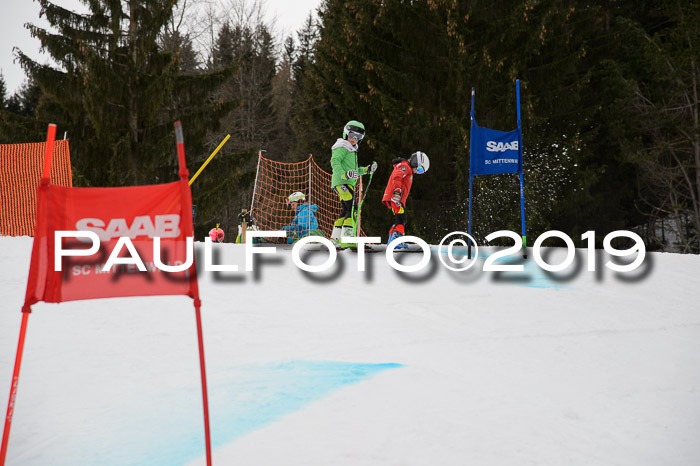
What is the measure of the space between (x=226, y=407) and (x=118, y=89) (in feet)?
56.6

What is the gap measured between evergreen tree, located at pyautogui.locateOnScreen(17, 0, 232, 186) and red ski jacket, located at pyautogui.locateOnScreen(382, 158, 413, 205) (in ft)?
34.1

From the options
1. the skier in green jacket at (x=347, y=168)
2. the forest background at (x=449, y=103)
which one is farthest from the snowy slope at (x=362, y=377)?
the forest background at (x=449, y=103)

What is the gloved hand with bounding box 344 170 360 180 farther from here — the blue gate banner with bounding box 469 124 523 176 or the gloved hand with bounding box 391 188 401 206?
the blue gate banner with bounding box 469 124 523 176

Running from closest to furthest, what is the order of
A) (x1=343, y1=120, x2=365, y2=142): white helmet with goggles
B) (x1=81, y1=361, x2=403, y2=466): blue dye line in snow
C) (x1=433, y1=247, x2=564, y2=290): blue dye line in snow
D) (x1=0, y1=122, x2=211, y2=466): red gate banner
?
(x1=0, y1=122, x2=211, y2=466): red gate banner < (x1=81, y1=361, x2=403, y2=466): blue dye line in snow < (x1=433, y1=247, x2=564, y2=290): blue dye line in snow < (x1=343, y1=120, x2=365, y2=142): white helmet with goggles

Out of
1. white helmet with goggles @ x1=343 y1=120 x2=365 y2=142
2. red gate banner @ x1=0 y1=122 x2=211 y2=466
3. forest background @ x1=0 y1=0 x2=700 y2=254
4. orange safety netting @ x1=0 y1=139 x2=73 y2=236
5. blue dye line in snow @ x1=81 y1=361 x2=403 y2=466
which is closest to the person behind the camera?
red gate banner @ x1=0 y1=122 x2=211 y2=466

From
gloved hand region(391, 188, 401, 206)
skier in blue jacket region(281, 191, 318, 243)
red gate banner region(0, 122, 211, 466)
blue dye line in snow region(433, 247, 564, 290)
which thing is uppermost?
gloved hand region(391, 188, 401, 206)

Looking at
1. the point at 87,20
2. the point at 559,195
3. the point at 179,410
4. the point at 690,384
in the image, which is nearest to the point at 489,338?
the point at 690,384

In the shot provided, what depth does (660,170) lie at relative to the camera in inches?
760

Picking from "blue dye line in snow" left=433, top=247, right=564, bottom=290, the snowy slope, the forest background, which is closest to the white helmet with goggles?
"blue dye line in snow" left=433, top=247, right=564, bottom=290

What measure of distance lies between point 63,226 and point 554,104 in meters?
18.4

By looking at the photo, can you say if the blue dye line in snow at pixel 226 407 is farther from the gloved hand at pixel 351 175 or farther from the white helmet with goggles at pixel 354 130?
the white helmet with goggles at pixel 354 130

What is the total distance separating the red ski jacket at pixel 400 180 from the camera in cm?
1004

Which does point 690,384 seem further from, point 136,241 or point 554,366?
point 136,241

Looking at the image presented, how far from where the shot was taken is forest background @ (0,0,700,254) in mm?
18578
